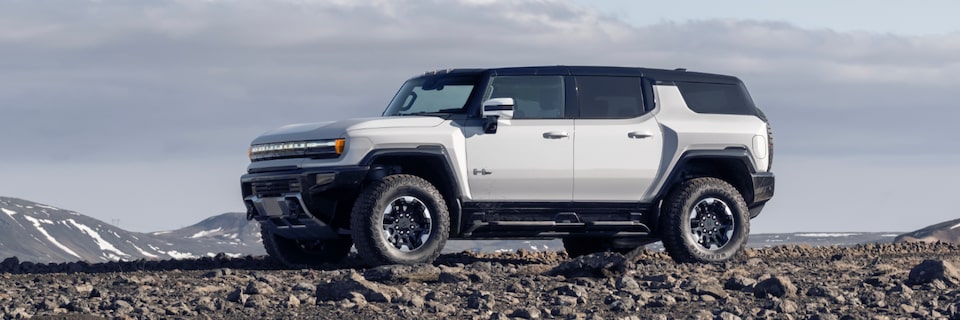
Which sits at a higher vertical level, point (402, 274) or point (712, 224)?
point (712, 224)

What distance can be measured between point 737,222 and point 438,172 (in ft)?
10.0

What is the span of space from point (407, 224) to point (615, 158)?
2064 millimetres

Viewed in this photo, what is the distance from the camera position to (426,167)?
13.3 metres

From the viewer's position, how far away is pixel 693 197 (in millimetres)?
13906

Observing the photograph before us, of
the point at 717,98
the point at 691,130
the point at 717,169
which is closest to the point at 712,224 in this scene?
the point at 717,169

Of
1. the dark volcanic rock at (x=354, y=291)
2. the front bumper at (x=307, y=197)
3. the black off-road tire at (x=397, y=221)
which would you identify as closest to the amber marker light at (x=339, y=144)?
the front bumper at (x=307, y=197)

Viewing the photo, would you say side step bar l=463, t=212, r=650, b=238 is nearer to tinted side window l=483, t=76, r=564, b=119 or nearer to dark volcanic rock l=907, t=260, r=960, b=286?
tinted side window l=483, t=76, r=564, b=119

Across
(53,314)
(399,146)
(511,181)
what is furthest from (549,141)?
(53,314)

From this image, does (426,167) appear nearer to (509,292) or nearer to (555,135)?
(555,135)

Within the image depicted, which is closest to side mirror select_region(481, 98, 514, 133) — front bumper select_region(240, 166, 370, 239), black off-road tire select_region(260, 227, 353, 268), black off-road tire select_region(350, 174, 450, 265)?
black off-road tire select_region(350, 174, 450, 265)

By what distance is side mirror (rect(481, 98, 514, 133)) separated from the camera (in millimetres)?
12875

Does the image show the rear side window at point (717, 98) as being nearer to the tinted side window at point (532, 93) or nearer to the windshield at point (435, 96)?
the tinted side window at point (532, 93)

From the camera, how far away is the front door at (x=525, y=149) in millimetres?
13227

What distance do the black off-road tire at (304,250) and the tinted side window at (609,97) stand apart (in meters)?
3.02
